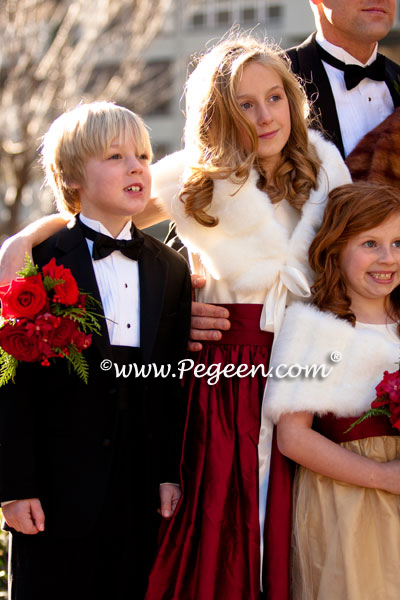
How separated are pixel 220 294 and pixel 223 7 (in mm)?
21586

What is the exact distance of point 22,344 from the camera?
8.23 feet

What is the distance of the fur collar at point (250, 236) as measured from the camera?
9.68ft

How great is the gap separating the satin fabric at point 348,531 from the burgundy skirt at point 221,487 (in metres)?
0.18

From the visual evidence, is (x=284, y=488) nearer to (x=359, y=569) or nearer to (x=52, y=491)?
(x=359, y=569)

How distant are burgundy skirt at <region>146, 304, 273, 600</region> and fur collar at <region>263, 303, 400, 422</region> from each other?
0.51 ft

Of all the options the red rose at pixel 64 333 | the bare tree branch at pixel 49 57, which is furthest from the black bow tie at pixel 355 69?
the bare tree branch at pixel 49 57

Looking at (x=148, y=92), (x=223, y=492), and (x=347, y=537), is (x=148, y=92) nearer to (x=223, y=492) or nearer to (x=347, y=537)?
(x=223, y=492)

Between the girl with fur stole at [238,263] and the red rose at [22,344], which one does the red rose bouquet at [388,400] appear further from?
the red rose at [22,344]

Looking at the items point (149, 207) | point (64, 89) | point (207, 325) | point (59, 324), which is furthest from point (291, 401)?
point (64, 89)

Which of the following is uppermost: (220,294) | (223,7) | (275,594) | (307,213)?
(223,7)

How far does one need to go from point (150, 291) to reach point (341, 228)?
772 mm

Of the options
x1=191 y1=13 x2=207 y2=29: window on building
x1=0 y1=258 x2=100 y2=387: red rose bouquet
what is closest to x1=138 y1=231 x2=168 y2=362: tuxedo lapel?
x1=0 y1=258 x2=100 y2=387: red rose bouquet

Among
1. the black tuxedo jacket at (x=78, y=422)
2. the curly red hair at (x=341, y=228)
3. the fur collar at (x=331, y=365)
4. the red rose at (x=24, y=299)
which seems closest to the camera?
the red rose at (x=24, y=299)

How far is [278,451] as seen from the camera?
2.87 metres
